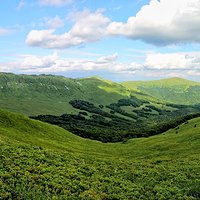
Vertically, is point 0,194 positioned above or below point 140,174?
above

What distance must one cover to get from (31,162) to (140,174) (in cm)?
1402

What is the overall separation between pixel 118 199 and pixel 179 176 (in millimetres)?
11725

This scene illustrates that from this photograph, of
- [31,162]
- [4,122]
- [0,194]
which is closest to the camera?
[0,194]

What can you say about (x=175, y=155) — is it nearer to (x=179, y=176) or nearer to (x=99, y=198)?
(x=179, y=176)

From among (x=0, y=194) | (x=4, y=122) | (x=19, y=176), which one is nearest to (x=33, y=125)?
(x=4, y=122)

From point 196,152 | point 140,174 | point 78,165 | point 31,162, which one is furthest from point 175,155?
point 31,162

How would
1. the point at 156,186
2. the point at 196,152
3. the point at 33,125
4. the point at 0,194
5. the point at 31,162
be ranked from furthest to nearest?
the point at 33,125 → the point at 196,152 → the point at 31,162 → the point at 156,186 → the point at 0,194

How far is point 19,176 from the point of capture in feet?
93.8

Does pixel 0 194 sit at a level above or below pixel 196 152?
above

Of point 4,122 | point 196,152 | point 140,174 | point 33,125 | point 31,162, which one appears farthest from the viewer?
point 33,125

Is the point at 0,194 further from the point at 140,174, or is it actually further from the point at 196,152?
the point at 196,152

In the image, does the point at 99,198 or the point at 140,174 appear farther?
the point at 140,174

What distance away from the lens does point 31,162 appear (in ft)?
113

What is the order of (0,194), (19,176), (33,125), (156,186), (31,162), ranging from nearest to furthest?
(0,194), (19,176), (156,186), (31,162), (33,125)
